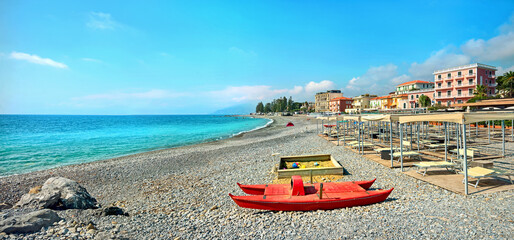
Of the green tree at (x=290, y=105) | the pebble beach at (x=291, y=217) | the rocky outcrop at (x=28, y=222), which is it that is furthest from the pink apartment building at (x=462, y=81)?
the green tree at (x=290, y=105)

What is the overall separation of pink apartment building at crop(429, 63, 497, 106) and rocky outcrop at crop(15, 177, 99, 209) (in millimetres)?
57684

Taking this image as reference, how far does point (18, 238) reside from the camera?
484cm

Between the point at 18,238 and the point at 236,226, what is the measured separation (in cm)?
464

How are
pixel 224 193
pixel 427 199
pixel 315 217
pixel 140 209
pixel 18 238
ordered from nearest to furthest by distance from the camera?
pixel 18 238, pixel 315 217, pixel 427 199, pixel 140 209, pixel 224 193

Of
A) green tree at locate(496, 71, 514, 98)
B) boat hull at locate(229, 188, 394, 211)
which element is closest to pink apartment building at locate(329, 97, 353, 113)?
green tree at locate(496, 71, 514, 98)

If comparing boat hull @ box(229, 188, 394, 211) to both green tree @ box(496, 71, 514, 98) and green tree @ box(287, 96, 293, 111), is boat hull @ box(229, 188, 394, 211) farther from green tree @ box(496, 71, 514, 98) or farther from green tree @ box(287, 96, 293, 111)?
green tree @ box(287, 96, 293, 111)

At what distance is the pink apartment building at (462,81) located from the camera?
4609 cm

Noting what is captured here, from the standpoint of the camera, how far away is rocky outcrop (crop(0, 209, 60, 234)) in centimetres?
503

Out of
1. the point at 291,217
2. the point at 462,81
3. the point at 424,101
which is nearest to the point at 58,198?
the point at 291,217

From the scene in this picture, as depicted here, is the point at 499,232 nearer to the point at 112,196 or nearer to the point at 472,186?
the point at 472,186

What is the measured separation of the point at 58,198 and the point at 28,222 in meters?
2.09

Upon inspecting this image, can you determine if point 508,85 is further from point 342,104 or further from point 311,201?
point 311,201

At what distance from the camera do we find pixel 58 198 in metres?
7.14

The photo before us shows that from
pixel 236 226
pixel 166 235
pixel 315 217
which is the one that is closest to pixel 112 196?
pixel 166 235
